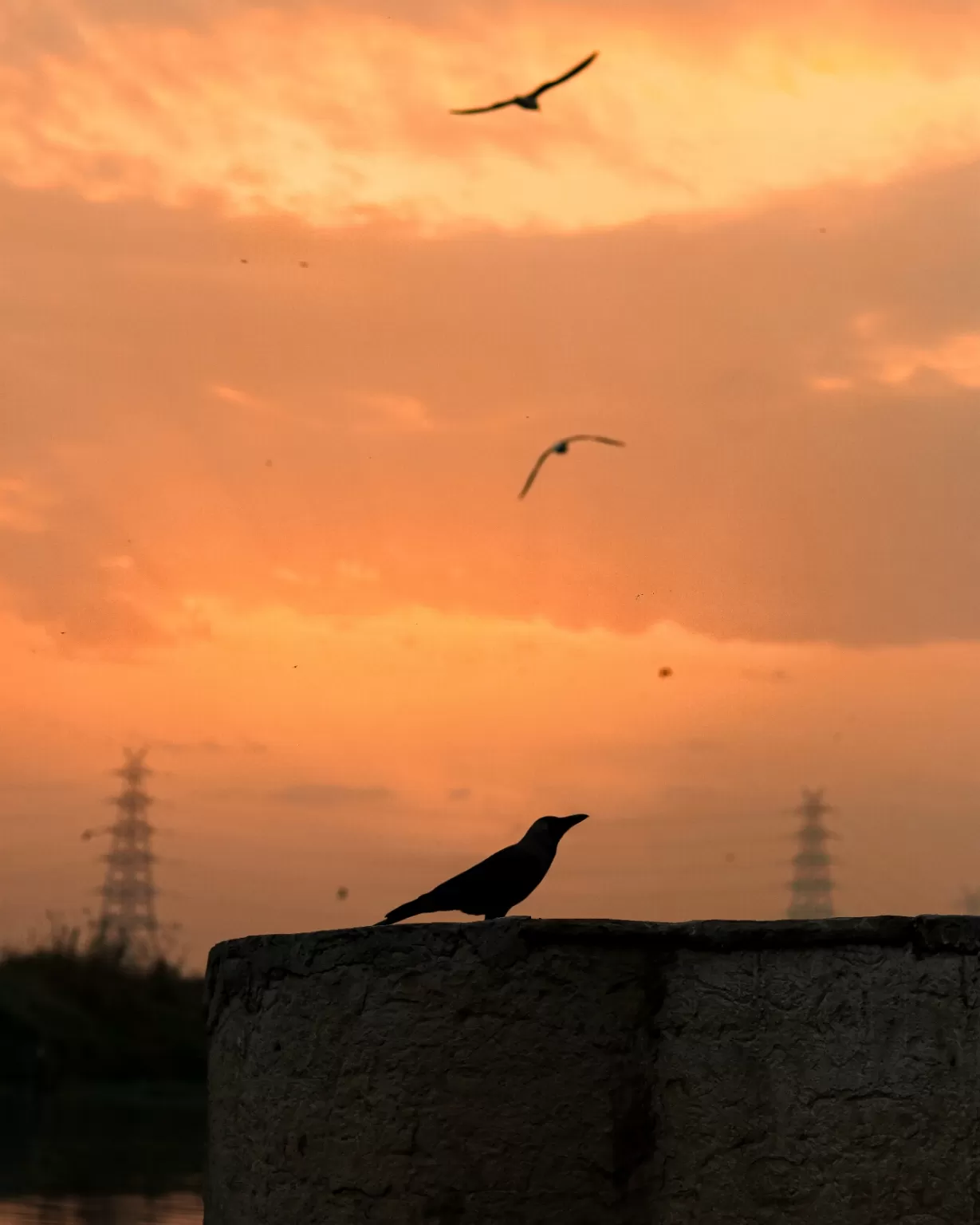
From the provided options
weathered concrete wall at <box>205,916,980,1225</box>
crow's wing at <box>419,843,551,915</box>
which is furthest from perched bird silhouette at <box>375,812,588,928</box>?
weathered concrete wall at <box>205,916,980,1225</box>

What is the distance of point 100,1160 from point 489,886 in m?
15.4

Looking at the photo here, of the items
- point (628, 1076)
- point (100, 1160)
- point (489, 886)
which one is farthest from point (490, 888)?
point (100, 1160)

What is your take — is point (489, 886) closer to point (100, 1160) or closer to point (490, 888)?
point (490, 888)

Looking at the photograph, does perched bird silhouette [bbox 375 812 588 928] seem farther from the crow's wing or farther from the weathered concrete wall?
the weathered concrete wall

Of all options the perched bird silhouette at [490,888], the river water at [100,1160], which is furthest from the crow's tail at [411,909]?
the river water at [100,1160]

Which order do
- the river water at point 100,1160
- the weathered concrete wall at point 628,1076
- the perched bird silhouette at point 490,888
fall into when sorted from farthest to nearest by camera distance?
1. the river water at point 100,1160
2. the perched bird silhouette at point 490,888
3. the weathered concrete wall at point 628,1076

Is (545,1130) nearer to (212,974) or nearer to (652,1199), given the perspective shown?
(652,1199)

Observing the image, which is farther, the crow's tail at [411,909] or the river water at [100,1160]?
the river water at [100,1160]

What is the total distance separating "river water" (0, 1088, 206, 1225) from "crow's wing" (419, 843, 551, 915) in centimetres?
652

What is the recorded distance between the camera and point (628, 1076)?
13.5ft

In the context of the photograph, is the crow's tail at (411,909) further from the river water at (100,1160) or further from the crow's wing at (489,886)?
the river water at (100,1160)

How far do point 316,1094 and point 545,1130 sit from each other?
0.54m

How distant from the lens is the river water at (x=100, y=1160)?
47.5 feet

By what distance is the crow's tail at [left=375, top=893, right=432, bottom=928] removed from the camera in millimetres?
4715
